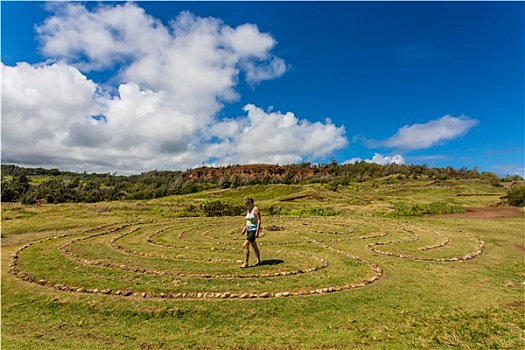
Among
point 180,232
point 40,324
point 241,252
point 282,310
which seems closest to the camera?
point 40,324

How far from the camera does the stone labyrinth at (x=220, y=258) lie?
10484 mm

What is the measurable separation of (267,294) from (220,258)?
17.6ft

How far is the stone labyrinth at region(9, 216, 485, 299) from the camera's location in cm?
1048

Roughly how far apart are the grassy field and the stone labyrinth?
71mm

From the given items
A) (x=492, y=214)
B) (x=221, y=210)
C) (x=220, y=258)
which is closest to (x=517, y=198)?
(x=492, y=214)

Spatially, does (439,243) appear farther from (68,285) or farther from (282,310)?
(68,285)

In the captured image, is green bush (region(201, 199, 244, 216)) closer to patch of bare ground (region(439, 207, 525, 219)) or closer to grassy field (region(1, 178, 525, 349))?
grassy field (region(1, 178, 525, 349))

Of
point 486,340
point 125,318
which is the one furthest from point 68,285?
point 486,340

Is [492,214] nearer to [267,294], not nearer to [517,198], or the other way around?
[517,198]

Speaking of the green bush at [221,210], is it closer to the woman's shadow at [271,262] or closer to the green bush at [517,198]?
the woman's shadow at [271,262]

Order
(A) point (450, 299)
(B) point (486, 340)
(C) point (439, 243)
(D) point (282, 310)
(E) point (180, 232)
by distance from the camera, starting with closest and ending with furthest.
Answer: (B) point (486, 340) < (D) point (282, 310) < (A) point (450, 299) < (C) point (439, 243) < (E) point (180, 232)

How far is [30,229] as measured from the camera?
23703 millimetres

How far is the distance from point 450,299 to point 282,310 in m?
5.14

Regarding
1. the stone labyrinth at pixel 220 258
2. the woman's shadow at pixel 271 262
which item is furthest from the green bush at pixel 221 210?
the woman's shadow at pixel 271 262
